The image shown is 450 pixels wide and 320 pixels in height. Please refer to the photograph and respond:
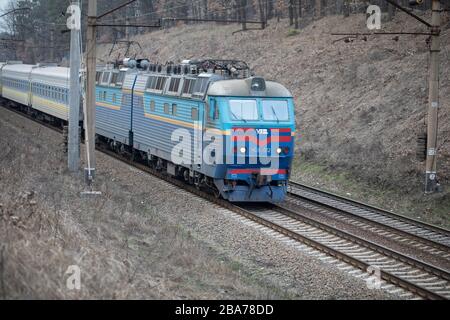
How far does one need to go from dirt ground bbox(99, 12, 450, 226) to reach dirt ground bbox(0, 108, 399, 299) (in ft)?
19.6

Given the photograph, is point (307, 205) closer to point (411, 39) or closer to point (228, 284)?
point (228, 284)

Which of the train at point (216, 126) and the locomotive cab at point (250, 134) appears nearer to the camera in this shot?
the locomotive cab at point (250, 134)

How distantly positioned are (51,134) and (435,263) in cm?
2379

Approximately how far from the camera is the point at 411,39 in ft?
104

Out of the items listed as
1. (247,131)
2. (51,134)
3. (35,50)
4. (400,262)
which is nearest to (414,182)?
(247,131)

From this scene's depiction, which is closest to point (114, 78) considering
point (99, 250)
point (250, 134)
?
point (250, 134)

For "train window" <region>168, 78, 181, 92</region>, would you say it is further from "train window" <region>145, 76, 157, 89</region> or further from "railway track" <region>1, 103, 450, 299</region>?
"railway track" <region>1, 103, 450, 299</region>

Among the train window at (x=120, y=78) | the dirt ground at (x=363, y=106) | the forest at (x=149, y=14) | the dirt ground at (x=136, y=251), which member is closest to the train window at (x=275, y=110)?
the dirt ground at (x=136, y=251)

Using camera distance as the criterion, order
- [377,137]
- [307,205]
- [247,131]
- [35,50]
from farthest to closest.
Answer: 1. [35,50]
2. [377,137]
3. [307,205]
4. [247,131]

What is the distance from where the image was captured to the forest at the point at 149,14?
46656mm

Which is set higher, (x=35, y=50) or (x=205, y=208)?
(x=35, y=50)

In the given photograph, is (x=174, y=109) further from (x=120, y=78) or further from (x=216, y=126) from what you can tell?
(x=120, y=78)

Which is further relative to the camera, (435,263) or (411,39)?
(411,39)

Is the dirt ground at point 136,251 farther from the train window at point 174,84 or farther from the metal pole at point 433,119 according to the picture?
the metal pole at point 433,119
